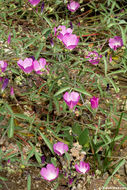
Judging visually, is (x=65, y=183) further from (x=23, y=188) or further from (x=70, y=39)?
(x=70, y=39)

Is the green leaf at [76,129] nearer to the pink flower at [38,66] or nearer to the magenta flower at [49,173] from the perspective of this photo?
the magenta flower at [49,173]

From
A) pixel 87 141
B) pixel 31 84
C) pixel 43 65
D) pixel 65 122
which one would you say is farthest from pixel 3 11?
pixel 87 141

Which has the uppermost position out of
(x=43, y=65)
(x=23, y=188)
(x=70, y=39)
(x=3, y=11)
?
(x=3, y=11)

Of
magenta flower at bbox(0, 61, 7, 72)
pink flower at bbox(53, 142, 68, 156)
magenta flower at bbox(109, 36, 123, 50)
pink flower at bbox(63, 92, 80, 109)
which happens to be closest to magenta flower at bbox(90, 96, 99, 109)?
pink flower at bbox(63, 92, 80, 109)

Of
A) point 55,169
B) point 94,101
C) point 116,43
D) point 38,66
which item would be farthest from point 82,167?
point 116,43

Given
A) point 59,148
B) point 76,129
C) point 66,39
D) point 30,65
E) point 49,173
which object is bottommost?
point 49,173

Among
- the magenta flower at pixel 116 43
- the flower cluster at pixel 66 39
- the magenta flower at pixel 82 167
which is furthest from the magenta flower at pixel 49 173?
the magenta flower at pixel 116 43

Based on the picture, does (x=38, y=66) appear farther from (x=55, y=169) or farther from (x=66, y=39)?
(x=55, y=169)
